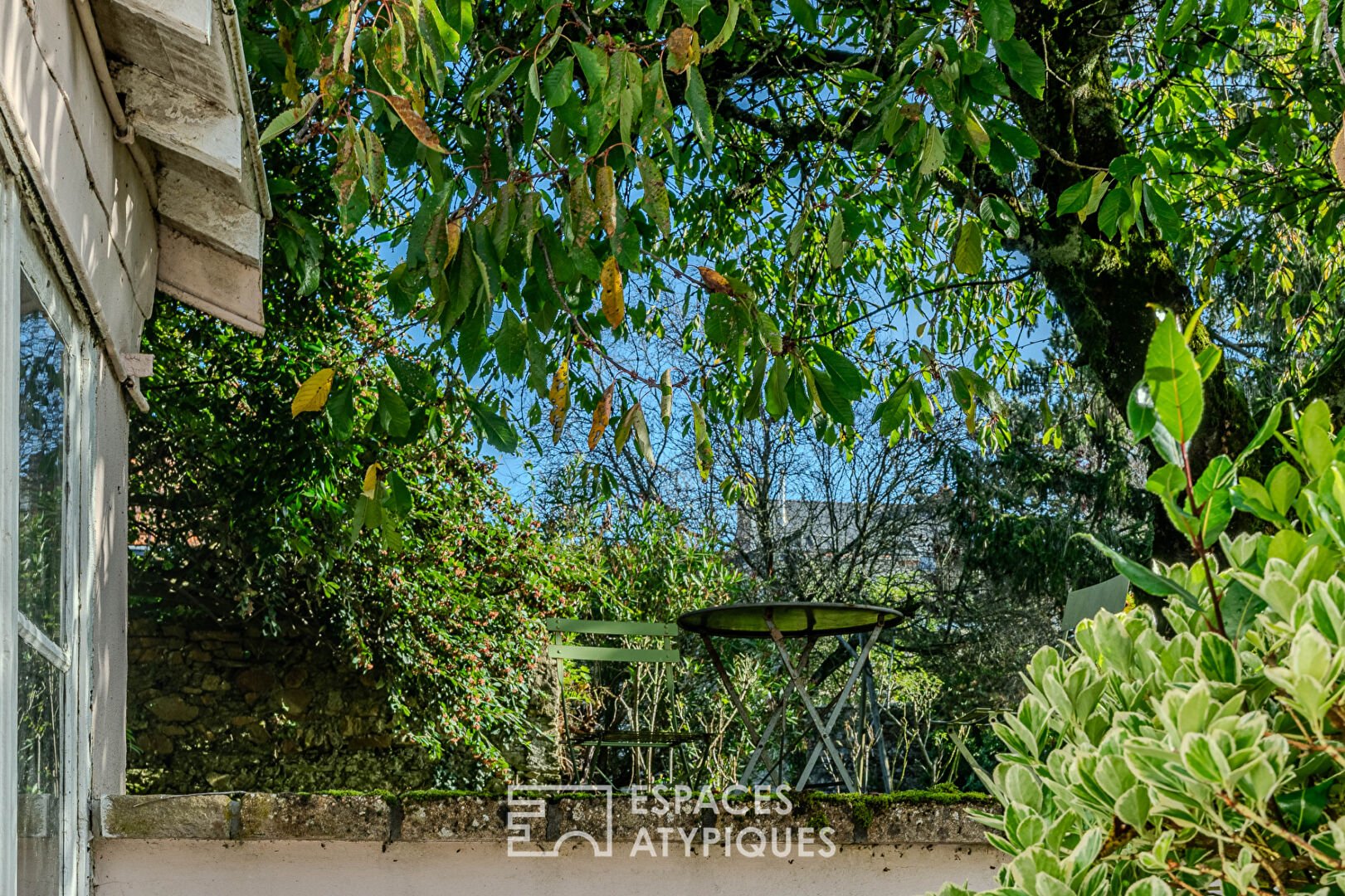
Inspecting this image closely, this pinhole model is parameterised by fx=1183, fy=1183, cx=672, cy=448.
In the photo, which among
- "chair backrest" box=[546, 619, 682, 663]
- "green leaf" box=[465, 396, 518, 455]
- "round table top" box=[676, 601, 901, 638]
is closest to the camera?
"green leaf" box=[465, 396, 518, 455]

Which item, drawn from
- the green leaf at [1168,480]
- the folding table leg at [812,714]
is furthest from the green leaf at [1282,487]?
the folding table leg at [812,714]

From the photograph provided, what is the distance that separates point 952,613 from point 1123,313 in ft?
22.7

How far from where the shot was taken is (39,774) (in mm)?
1868

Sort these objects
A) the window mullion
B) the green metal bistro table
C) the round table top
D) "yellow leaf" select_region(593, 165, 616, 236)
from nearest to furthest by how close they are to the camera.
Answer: the window mullion < "yellow leaf" select_region(593, 165, 616, 236) < the green metal bistro table < the round table top

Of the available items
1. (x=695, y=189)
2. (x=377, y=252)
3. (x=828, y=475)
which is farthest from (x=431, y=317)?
(x=828, y=475)

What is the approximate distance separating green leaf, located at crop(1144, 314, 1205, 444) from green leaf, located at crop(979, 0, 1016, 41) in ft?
5.59

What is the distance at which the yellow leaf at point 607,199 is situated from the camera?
7.12 ft

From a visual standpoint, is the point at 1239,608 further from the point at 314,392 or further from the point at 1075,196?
the point at 1075,196

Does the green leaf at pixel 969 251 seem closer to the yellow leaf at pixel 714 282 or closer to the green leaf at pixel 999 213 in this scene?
the green leaf at pixel 999 213

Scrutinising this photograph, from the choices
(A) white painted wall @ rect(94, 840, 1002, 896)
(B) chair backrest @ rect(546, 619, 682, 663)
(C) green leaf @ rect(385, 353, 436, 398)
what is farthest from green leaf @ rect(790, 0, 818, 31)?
(B) chair backrest @ rect(546, 619, 682, 663)

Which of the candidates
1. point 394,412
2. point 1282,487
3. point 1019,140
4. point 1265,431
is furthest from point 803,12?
point 1265,431

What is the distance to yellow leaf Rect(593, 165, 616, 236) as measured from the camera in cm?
217

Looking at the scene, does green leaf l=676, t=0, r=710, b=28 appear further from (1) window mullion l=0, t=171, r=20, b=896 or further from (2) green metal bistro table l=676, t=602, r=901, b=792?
(2) green metal bistro table l=676, t=602, r=901, b=792

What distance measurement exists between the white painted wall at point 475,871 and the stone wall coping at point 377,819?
0.03m
